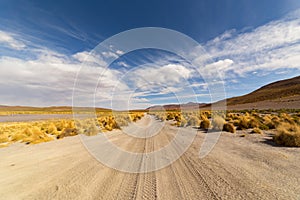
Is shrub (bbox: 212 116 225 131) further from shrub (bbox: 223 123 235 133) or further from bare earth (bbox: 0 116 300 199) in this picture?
bare earth (bbox: 0 116 300 199)

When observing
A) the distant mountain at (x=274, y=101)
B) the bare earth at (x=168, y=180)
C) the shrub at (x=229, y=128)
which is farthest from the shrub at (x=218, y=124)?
the distant mountain at (x=274, y=101)

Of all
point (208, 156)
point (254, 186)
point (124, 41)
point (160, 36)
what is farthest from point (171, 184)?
point (160, 36)

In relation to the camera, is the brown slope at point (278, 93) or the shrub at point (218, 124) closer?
the shrub at point (218, 124)

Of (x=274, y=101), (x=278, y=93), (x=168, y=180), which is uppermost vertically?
(x=278, y=93)

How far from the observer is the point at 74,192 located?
3443 millimetres

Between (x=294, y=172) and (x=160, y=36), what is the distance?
862cm

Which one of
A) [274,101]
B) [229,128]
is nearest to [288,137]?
[229,128]

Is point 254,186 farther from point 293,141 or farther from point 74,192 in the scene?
point 293,141

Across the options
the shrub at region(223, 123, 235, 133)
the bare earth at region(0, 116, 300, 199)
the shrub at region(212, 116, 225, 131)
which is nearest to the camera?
the bare earth at region(0, 116, 300, 199)

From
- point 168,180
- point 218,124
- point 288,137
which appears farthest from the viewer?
point 218,124

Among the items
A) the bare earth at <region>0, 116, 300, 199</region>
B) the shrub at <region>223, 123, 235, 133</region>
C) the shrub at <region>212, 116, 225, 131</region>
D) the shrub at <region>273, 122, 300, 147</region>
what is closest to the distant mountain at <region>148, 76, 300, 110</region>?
the shrub at <region>212, 116, 225, 131</region>

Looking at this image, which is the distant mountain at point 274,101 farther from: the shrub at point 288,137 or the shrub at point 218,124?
the shrub at point 288,137

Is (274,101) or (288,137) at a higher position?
(274,101)

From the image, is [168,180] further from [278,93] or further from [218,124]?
[278,93]
